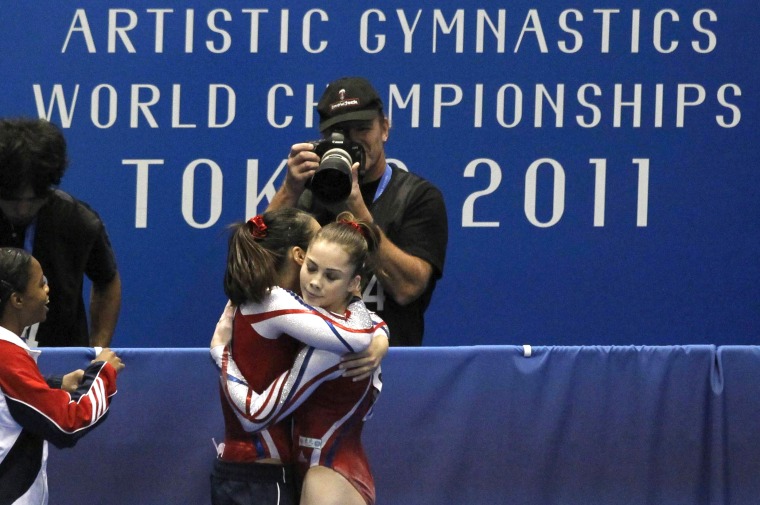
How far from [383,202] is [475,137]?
3.19 feet

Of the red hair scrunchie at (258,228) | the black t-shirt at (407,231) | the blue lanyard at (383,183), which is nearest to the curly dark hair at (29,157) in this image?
the black t-shirt at (407,231)

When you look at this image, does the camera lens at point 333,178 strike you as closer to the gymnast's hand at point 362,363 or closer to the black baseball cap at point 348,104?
the black baseball cap at point 348,104

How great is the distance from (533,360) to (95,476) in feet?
3.67

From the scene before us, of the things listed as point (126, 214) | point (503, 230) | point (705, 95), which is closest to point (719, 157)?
point (705, 95)

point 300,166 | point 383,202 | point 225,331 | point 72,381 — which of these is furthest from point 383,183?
point 72,381

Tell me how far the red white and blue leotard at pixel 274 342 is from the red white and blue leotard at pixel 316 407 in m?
0.03

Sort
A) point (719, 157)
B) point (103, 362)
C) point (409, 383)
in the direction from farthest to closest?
point (719, 157) < point (409, 383) < point (103, 362)

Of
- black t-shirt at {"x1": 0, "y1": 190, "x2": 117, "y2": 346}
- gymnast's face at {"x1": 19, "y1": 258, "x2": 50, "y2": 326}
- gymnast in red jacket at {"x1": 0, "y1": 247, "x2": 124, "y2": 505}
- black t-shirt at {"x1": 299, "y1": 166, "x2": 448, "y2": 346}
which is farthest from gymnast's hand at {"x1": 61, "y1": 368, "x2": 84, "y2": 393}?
black t-shirt at {"x1": 299, "y1": 166, "x2": 448, "y2": 346}

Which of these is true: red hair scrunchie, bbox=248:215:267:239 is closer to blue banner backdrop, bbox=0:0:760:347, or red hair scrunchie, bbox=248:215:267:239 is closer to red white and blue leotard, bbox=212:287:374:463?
red white and blue leotard, bbox=212:287:374:463

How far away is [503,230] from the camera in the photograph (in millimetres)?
4375

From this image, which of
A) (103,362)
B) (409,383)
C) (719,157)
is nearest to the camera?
(103,362)

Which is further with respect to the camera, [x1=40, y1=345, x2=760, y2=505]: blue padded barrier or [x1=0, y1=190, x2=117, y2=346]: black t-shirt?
[x1=0, y1=190, x2=117, y2=346]: black t-shirt

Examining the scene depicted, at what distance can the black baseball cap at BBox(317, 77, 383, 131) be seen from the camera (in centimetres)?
347

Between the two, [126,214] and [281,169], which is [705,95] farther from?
[126,214]
